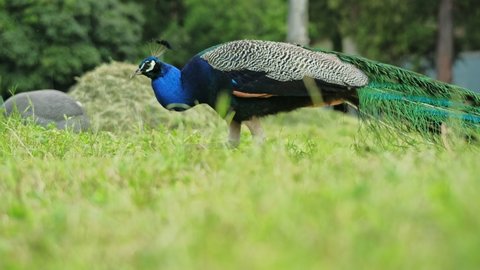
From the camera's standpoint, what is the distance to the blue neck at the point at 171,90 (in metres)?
5.62

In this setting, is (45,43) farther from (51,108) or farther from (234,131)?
(234,131)

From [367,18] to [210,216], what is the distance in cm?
1966

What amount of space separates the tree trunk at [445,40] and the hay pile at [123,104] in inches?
438

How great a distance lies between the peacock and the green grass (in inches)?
50.2

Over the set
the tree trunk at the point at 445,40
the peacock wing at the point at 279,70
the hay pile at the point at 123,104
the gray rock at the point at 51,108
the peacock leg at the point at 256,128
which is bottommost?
the gray rock at the point at 51,108

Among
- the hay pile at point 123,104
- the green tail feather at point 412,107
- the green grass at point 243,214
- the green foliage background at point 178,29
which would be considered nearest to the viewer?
the green grass at point 243,214

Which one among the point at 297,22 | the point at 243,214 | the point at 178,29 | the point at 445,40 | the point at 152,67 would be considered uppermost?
the point at 445,40

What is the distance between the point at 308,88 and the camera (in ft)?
17.3

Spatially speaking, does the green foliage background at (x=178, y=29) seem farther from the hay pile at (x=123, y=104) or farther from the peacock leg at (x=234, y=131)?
the peacock leg at (x=234, y=131)

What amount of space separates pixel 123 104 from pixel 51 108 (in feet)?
3.78

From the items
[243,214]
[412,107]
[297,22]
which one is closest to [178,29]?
[297,22]

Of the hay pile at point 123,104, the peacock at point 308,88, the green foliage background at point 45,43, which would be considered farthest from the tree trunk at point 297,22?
the peacock at point 308,88

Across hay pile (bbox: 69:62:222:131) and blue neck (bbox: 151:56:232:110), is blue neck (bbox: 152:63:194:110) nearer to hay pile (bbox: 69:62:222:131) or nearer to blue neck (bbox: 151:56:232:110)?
blue neck (bbox: 151:56:232:110)

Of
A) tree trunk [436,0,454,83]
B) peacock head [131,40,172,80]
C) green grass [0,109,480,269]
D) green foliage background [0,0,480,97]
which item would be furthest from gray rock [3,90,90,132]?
tree trunk [436,0,454,83]
